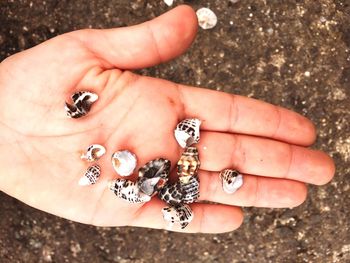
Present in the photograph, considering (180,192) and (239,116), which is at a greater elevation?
(239,116)

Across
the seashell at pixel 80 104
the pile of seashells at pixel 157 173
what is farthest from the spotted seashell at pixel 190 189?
the seashell at pixel 80 104

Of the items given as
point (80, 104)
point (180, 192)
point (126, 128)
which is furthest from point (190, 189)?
point (80, 104)

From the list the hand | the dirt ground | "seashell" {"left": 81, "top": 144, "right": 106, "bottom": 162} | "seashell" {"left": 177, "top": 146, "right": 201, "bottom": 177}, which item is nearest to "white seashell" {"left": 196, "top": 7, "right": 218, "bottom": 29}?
the dirt ground

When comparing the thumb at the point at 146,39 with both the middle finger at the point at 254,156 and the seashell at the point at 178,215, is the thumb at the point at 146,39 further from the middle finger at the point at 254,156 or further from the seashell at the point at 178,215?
the seashell at the point at 178,215

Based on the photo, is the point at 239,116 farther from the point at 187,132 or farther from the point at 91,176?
the point at 91,176

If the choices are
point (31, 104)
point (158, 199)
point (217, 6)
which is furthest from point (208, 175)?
point (217, 6)

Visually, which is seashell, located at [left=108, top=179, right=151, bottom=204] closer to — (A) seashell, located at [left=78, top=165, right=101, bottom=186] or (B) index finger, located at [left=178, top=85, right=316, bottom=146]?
(A) seashell, located at [left=78, top=165, right=101, bottom=186]
